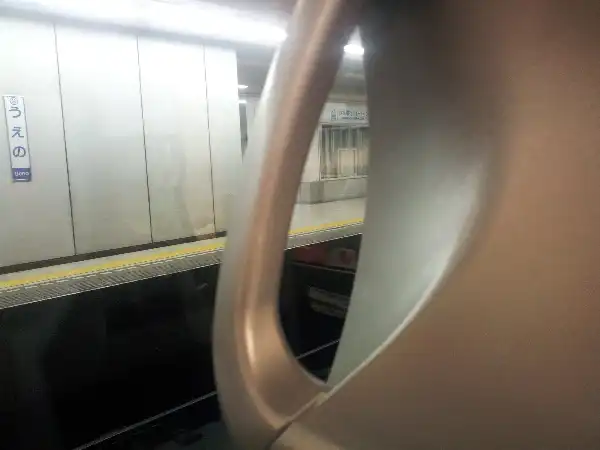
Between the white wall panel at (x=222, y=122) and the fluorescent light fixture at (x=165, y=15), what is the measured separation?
30 cm

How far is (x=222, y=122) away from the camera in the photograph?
8.26 ft

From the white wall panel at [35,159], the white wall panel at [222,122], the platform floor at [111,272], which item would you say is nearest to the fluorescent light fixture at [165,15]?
the white wall panel at [35,159]

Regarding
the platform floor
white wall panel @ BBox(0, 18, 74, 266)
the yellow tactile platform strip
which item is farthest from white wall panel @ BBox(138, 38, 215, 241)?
the yellow tactile platform strip

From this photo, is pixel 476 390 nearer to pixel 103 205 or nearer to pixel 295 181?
pixel 295 181

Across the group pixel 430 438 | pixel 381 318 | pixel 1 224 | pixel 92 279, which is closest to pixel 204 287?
pixel 92 279

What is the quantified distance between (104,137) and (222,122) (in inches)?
22.3

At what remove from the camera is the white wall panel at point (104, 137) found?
2043 mm

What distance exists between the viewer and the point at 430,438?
14.3 inches

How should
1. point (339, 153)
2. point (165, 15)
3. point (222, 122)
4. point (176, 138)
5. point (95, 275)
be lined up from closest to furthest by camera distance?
1. point (95, 275)
2. point (165, 15)
3. point (176, 138)
4. point (222, 122)
5. point (339, 153)

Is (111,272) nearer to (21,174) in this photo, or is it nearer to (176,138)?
(21,174)

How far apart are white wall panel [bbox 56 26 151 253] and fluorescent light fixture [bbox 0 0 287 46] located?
0.13m

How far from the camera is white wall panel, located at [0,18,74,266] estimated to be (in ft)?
6.12

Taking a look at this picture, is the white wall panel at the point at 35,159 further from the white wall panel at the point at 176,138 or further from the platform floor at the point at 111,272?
the platform floor at the point at 111,272

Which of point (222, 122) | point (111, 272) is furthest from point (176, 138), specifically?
point (111, 272)
